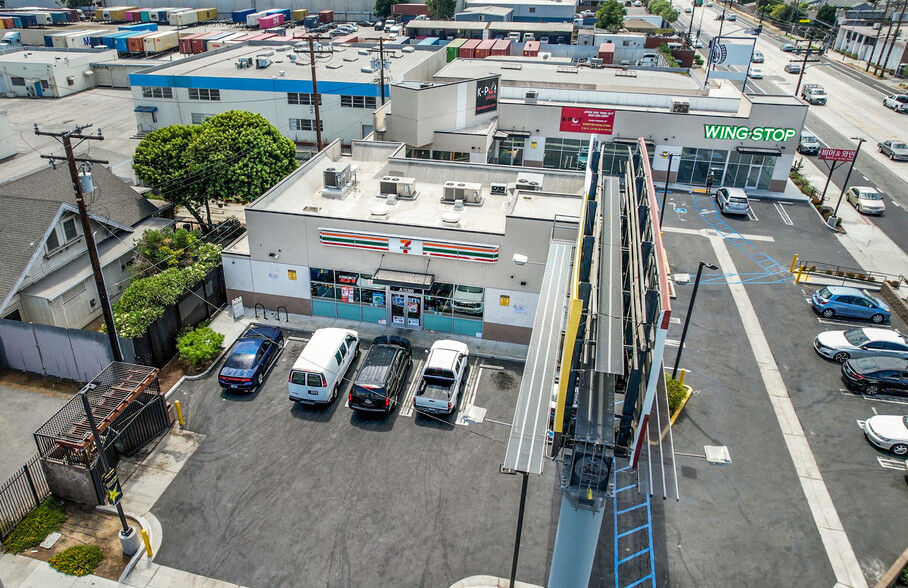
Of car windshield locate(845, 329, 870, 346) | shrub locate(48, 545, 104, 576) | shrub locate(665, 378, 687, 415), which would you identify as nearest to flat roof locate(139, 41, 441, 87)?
shrub locate(665, 378, 687, 415)

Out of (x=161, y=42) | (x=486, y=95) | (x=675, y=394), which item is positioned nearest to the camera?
(x=675, y=394)

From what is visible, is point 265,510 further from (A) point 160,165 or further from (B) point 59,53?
(B) point 59,53

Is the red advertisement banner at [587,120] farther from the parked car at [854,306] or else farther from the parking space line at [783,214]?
the parked car at [854,306]

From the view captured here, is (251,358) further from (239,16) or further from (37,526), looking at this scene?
(239,16)

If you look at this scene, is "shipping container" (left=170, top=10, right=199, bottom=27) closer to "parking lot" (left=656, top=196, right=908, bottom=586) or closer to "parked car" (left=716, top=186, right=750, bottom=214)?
"parked car" (left=716, top=186, right=750, bottom=214)

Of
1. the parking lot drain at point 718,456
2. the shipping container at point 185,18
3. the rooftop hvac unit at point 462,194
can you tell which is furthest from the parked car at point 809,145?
the shipping container at point 185,18

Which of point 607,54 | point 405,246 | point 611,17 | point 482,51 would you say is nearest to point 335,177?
point 405,246

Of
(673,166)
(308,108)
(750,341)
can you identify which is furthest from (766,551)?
(308,108)
